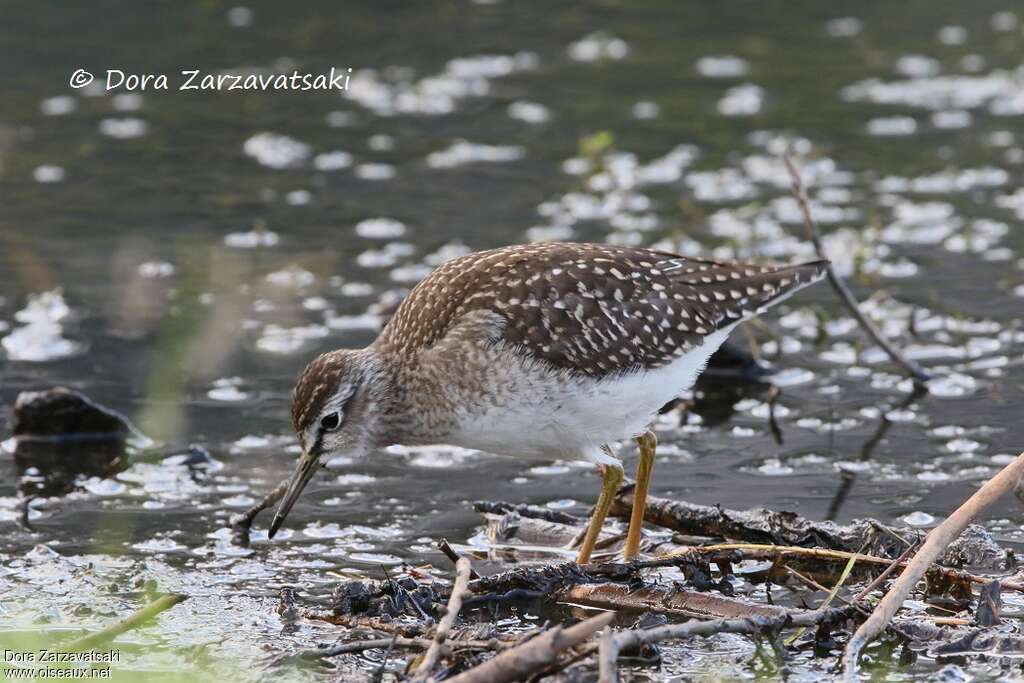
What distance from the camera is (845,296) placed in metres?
10.5


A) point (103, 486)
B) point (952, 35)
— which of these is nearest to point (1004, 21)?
point (952, 35)

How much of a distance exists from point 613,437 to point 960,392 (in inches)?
138

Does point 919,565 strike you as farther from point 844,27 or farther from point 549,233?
point 844,27

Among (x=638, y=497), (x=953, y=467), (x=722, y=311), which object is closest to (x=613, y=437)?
(x=638, y=497)

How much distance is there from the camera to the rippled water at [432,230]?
9211mm

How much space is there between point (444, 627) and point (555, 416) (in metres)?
1.85

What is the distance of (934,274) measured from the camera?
1301cm

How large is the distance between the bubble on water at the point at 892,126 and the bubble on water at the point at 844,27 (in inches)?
120

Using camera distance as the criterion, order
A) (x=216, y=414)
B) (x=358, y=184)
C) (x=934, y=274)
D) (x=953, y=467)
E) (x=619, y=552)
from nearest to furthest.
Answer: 1. (x=619, y=552)
2. (x=953, y=467)
3. (x=216, y=414)
4. (x=934, y=274)
5. (x=358, y=184)

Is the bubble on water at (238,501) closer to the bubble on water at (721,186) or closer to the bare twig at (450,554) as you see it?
the bare twig at (450,554)

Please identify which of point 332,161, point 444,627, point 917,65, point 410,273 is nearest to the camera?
point 444,627

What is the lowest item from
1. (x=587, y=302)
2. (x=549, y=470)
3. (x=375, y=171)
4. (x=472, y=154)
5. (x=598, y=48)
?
(x=549, y=470)

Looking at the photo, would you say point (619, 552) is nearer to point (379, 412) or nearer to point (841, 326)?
point (379, 412)

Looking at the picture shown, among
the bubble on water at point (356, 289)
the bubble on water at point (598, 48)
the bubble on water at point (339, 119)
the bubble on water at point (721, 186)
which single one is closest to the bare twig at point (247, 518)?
the bubble on water at point (356, 289)
